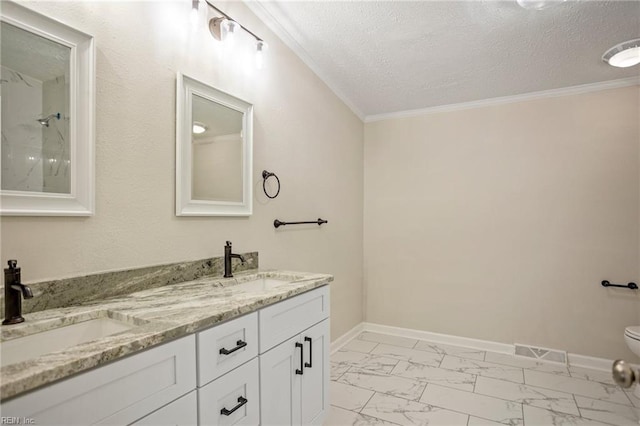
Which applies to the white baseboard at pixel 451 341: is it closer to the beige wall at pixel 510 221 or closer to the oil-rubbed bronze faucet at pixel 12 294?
the beige wall at pixel 510 221

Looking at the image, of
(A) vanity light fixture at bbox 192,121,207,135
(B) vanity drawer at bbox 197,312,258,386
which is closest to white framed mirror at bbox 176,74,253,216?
(A) vanity light fixture at bbox 192,121,207,135

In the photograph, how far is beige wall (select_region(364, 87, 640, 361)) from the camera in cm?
280

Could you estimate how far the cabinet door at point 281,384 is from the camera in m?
1.45

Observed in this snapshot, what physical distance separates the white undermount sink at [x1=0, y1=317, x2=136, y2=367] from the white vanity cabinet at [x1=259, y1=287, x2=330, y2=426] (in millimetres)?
557

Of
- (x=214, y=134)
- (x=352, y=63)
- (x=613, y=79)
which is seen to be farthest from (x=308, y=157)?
(x=613, y=79)

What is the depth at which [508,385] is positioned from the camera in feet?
8.33

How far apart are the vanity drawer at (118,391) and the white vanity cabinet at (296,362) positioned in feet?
1.36

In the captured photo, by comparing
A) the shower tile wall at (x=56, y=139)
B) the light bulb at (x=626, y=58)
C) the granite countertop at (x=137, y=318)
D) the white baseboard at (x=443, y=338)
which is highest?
the light bulb at (x=626, y=58)

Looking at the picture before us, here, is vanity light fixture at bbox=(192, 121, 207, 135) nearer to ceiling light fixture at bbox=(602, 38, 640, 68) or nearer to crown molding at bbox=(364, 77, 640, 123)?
crown molding at bbox=(364, 77, 640, 123)

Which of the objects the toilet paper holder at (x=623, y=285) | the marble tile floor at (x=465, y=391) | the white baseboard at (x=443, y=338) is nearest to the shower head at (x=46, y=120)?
the marble tile floor at (x=465, y=391)

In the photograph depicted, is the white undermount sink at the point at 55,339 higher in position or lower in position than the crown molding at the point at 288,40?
lower

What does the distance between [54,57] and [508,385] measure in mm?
3278

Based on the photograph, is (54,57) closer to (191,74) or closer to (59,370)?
(191,74)

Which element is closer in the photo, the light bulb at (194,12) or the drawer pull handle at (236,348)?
the drawer pull handle at (236,348)
